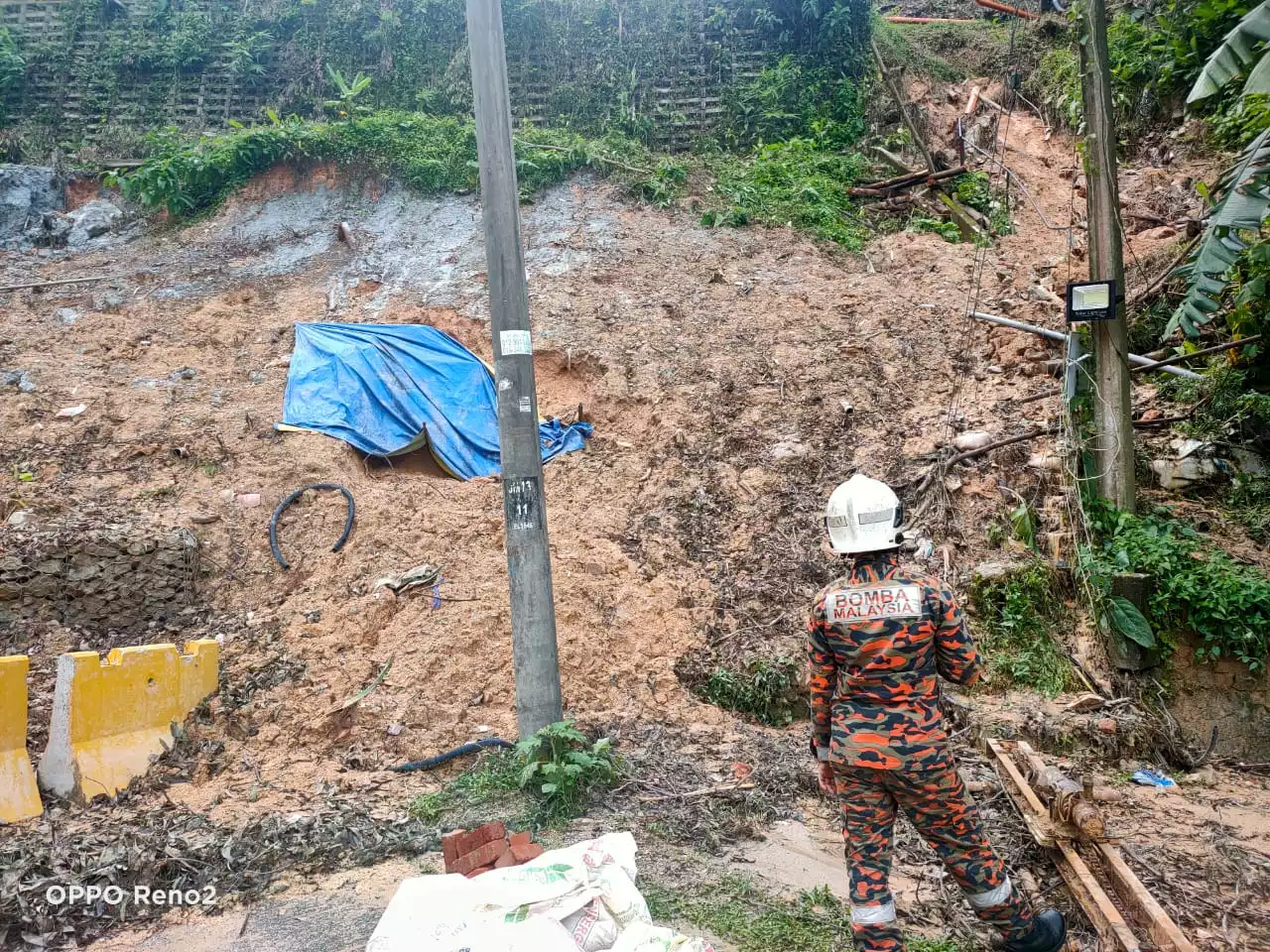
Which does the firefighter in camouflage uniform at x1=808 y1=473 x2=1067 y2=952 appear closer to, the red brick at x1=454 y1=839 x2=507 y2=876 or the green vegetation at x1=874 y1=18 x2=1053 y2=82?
the red brick at x1=454 y1=839 x2=507 y2=876

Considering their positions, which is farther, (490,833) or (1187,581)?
(1187,581)

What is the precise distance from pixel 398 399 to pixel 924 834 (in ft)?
23.7

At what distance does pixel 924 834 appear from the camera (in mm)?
3455

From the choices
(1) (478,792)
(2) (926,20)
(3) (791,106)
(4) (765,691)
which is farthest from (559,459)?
(2) (926,20)

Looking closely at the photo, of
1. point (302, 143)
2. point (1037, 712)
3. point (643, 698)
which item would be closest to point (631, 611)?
point (643, 698)

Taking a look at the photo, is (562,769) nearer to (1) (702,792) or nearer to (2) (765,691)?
(1) (702,792)

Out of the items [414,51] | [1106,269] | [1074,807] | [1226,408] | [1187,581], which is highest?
[414,51]

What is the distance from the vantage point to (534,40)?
1525 cm

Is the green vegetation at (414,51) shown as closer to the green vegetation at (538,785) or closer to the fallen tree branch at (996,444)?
the fallen tree branch at (996,444)

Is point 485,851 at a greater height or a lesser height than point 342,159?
lesser

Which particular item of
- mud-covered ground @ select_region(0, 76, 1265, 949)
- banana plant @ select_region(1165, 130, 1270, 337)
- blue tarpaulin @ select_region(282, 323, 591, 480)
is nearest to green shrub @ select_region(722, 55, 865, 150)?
mud-covered ground @ select_region(0, 76, 1265, 949)

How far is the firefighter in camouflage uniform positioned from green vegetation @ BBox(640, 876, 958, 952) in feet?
1.32

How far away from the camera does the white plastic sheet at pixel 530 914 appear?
2.95 meters

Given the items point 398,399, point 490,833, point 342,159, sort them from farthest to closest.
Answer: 1. point 342,159
2. point 398,399
3. point 490,833
